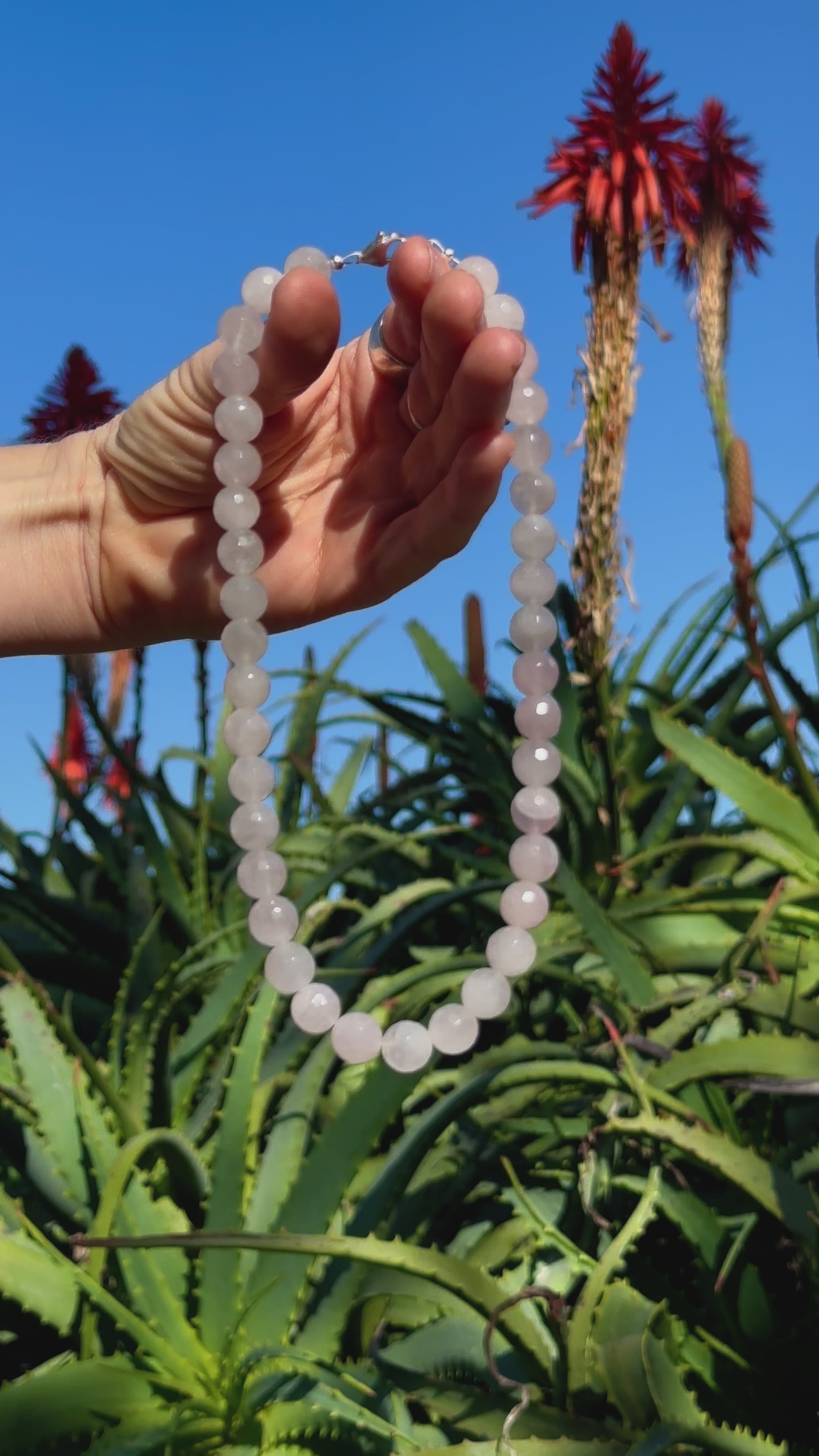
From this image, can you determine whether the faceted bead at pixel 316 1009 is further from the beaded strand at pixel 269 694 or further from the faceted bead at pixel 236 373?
the faceted bead at pixel 236 373

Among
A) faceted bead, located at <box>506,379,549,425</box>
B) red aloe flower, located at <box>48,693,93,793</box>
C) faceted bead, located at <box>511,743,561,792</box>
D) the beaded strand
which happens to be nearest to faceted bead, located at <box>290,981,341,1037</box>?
the beaded strand

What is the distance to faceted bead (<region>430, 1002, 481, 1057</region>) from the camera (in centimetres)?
113

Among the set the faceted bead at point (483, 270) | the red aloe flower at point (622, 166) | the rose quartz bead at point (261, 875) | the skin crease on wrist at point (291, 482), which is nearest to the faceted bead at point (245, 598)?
the skin crease on wrist at point (291, 482)

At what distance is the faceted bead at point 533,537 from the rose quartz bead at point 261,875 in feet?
1.25

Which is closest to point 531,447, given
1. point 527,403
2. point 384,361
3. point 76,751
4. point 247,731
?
point 527,403

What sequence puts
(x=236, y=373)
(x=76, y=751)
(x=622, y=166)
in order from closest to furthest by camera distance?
(x=236, y=373) → (x=622, y=166) → (x=76, y=751)

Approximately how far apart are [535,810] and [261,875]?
27 cm

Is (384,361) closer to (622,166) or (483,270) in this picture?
(483,270)

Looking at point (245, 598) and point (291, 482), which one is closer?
point (245, 598)

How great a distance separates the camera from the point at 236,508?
1150mm

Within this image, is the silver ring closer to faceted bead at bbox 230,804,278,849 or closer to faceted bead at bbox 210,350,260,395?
faceted bead at bbox 210,350,260,395

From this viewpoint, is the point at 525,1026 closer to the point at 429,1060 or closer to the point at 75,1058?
the point at 429,1060

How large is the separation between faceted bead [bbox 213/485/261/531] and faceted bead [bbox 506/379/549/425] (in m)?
0.26

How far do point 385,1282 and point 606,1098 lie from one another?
284mm
